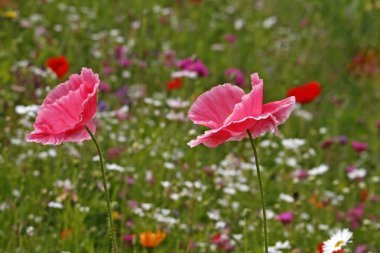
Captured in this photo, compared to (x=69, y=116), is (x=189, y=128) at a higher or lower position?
higher

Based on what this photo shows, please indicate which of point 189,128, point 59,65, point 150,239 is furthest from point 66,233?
point 189,128

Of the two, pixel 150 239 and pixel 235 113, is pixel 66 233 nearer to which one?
pixel 150 239

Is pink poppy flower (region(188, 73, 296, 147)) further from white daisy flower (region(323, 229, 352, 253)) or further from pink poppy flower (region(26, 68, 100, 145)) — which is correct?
white daisy flower (region(323, 229, 352, 253))

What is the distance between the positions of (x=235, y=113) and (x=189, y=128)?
2269 millimetres

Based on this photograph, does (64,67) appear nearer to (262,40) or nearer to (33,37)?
(33,37)

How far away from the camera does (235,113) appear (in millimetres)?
1193

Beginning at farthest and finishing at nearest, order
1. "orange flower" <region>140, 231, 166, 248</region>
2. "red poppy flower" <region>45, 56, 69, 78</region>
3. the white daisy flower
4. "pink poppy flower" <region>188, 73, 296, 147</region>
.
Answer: "red poppy flower" <region>45, 56, 69, 78</region> → "orange flower" <region>140, 231, 166, 248</region> → the white daisy flower → "pink poppy flower" <region>188, 73, 296, 147</region>

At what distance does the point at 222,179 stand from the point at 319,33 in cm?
278

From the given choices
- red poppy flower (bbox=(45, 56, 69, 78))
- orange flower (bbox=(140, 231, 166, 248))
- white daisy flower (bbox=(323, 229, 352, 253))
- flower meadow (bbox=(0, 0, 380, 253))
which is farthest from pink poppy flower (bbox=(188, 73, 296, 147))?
red poppy flower (bbox=(45, 56, 69, 78))

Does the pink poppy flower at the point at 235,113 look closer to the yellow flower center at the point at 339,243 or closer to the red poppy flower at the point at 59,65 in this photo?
the yellow flower center at the point at 339,243

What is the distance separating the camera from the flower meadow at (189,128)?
4.95ft

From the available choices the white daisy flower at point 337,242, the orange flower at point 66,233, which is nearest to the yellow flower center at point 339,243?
the white daisy flower at point 337,242

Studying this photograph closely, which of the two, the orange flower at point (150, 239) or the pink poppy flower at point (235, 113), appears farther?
the orange flower at point (150, 239)

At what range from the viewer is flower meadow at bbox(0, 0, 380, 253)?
151 centimetres
